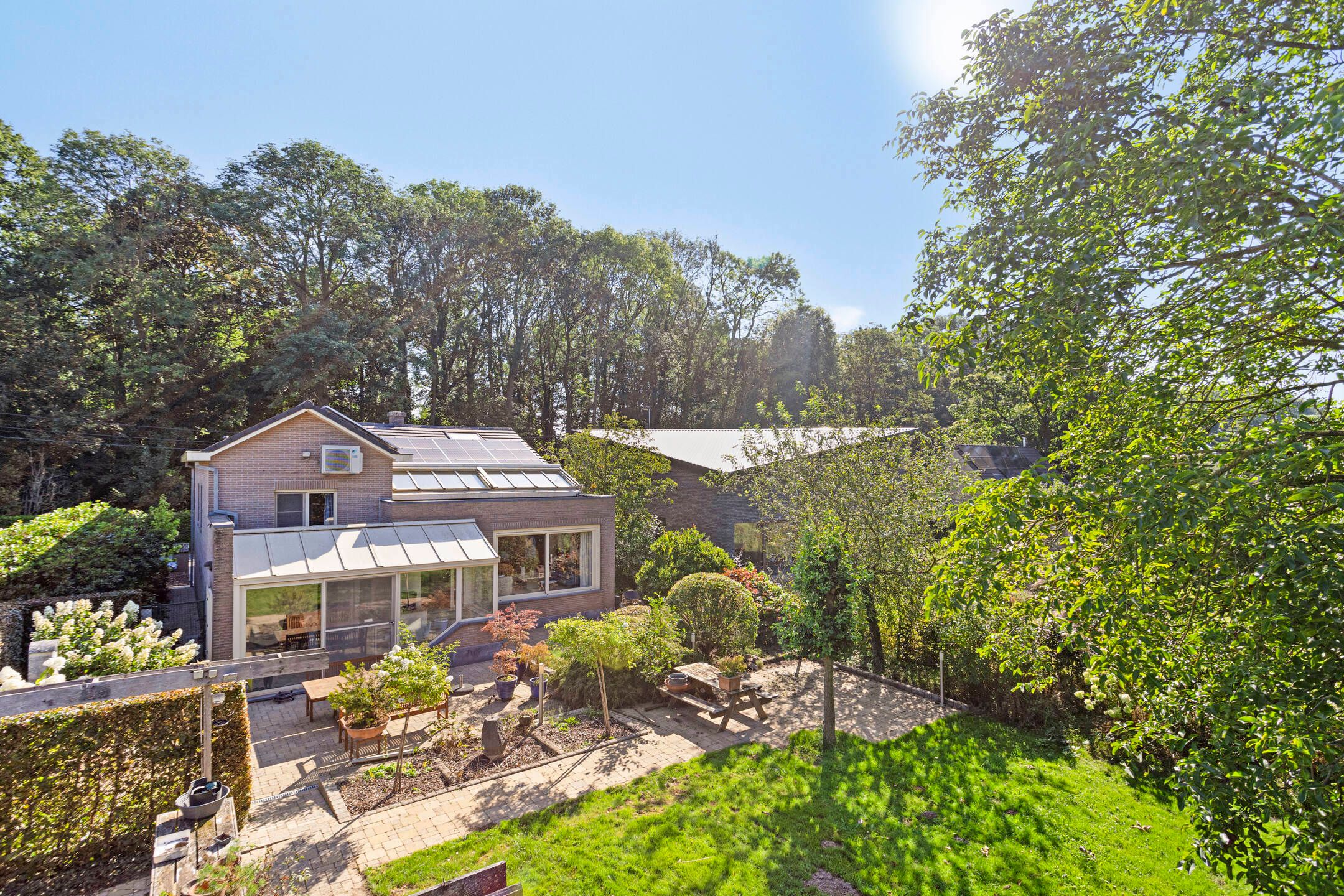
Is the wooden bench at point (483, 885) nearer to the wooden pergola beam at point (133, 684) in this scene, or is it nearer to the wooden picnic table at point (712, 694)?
Answer: the wooden pergola beam at point (133, 684)

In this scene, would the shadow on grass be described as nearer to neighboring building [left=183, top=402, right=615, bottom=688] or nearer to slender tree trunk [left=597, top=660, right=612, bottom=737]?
slender tree trunk [left=597, top=660, right=612, bottom=737]

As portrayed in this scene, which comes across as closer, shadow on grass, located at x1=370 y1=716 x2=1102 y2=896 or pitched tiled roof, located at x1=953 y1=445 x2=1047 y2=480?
shadow on grass, located at x1=370 y1=716 x2=1102 y2=896

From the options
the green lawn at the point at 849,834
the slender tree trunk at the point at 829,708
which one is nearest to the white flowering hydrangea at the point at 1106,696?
the green lawn at the point at 849,834

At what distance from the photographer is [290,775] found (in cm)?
778

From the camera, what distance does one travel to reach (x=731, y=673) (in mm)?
9719

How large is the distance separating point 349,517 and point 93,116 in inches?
957

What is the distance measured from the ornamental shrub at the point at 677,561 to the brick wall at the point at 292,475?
22.1 feet

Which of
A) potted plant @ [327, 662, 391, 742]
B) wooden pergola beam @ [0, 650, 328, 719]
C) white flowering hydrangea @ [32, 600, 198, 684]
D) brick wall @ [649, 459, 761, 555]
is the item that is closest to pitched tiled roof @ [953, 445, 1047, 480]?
brick wall @ [649, 459, 761, 555]

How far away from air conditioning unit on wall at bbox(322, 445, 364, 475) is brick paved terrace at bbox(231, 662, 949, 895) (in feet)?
16.0

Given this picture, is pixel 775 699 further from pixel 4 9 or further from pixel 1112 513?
pixel 4 9

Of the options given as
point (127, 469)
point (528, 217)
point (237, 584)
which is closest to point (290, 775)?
point (237, 584)

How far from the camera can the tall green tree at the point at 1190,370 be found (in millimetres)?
3025

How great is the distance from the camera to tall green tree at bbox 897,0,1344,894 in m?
3.03

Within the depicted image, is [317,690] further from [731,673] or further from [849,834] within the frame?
[849,834]
